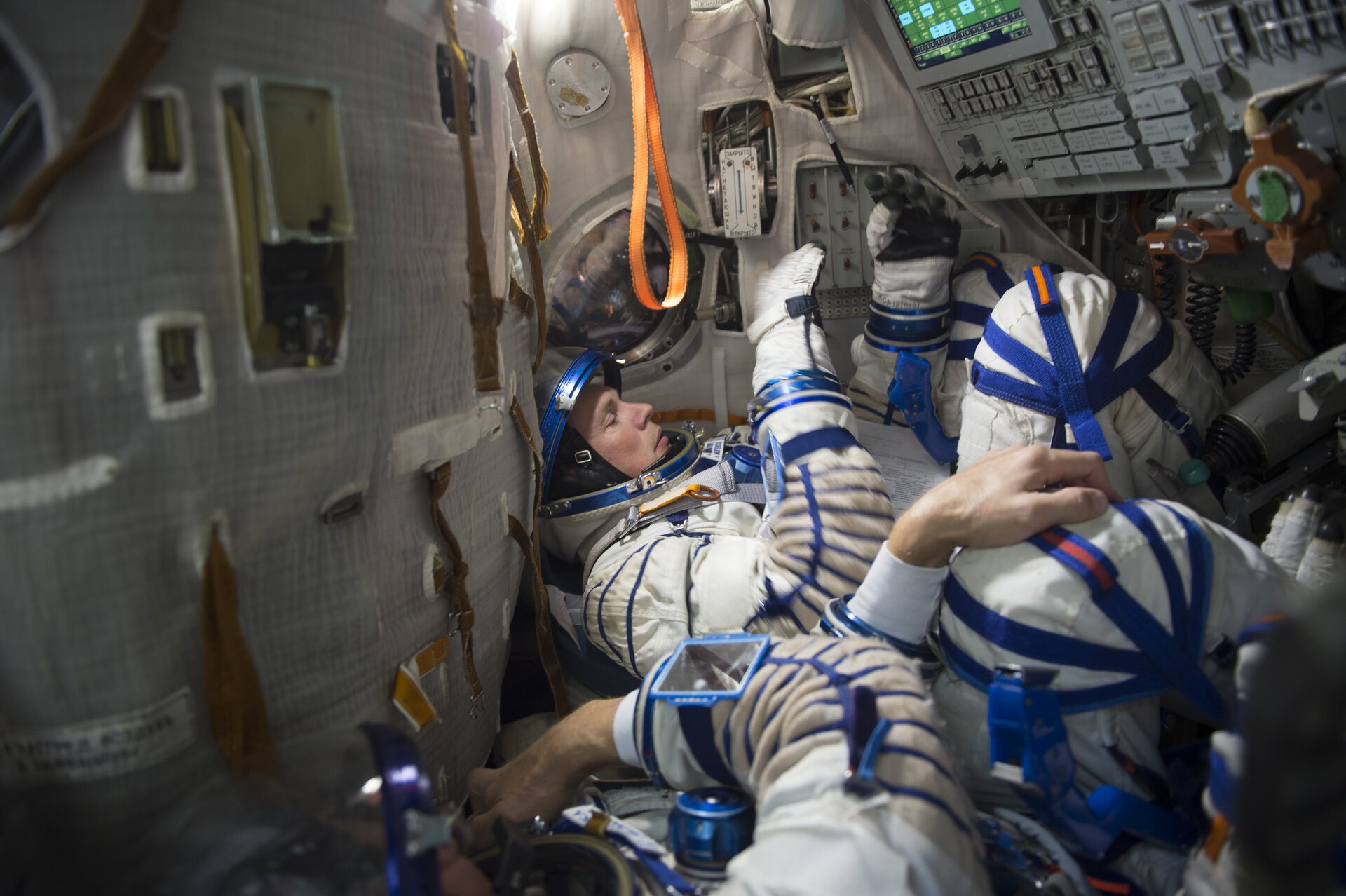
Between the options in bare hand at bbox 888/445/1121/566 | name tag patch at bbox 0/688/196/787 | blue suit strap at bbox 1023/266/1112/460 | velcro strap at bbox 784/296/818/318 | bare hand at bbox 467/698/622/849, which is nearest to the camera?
name tag patch at bbox 0/688/196/787

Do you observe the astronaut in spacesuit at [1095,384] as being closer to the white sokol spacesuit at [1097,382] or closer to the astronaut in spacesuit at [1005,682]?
the white sokol spacesuit at [1097,382]

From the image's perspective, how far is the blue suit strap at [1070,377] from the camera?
186cm

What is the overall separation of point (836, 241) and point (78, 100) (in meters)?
2.20

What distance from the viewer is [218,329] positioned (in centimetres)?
112

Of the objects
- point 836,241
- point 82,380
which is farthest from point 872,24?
point 82,380

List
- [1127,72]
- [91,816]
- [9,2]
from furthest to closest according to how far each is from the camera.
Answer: [1127,72]
[91,816]
[9,2]

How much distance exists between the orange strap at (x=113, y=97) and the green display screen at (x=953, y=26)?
5.56ft

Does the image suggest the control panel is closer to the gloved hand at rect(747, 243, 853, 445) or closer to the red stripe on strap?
the gloved hand at rect(747, 243, 853, 445)

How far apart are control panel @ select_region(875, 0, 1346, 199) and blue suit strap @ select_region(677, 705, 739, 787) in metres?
1.48

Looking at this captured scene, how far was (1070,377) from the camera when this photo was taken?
1.87 metres

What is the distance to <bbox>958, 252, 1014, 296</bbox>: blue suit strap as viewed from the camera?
2.30 meters

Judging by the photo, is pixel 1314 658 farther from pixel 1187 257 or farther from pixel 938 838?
pixel 1187 257

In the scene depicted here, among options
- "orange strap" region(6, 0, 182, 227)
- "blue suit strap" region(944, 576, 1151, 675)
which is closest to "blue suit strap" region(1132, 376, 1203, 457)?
"blue suit strap" region(944, 576, 1151, 675)

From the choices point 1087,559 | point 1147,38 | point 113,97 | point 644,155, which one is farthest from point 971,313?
point 113,97
